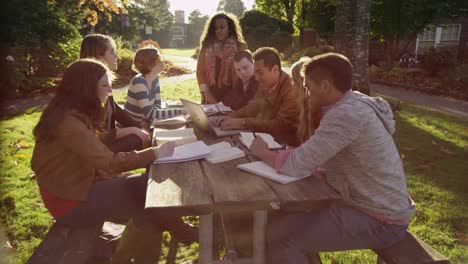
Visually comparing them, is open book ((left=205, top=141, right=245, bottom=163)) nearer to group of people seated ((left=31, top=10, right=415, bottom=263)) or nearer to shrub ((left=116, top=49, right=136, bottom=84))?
group of people seated ((left=31, top=10, right=415, bottom=263))

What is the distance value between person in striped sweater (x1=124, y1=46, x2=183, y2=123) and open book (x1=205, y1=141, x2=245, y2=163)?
161 centimetres

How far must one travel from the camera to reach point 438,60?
599 inches

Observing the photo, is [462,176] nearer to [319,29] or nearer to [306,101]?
[306,101]

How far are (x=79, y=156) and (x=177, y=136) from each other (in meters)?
0.97

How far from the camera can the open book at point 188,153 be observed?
112 inches

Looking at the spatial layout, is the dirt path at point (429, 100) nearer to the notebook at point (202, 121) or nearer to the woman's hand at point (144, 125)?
the notebook at point (202, 121)

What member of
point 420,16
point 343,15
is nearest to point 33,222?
point 343,15

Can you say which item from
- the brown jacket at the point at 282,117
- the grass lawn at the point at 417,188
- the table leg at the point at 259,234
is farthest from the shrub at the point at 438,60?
the table leg at the point at 259,234

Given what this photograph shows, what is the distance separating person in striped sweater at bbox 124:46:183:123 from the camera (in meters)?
4.52

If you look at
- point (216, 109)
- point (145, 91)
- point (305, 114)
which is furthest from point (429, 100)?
point (145, 91)

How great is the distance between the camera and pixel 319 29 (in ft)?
85.6

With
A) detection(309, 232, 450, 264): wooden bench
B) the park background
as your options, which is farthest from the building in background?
detection(309, 232, 450, 264): wooden bench

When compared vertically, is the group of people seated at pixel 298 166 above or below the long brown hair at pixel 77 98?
below

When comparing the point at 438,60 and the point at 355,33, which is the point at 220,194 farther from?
the point at 438,60
